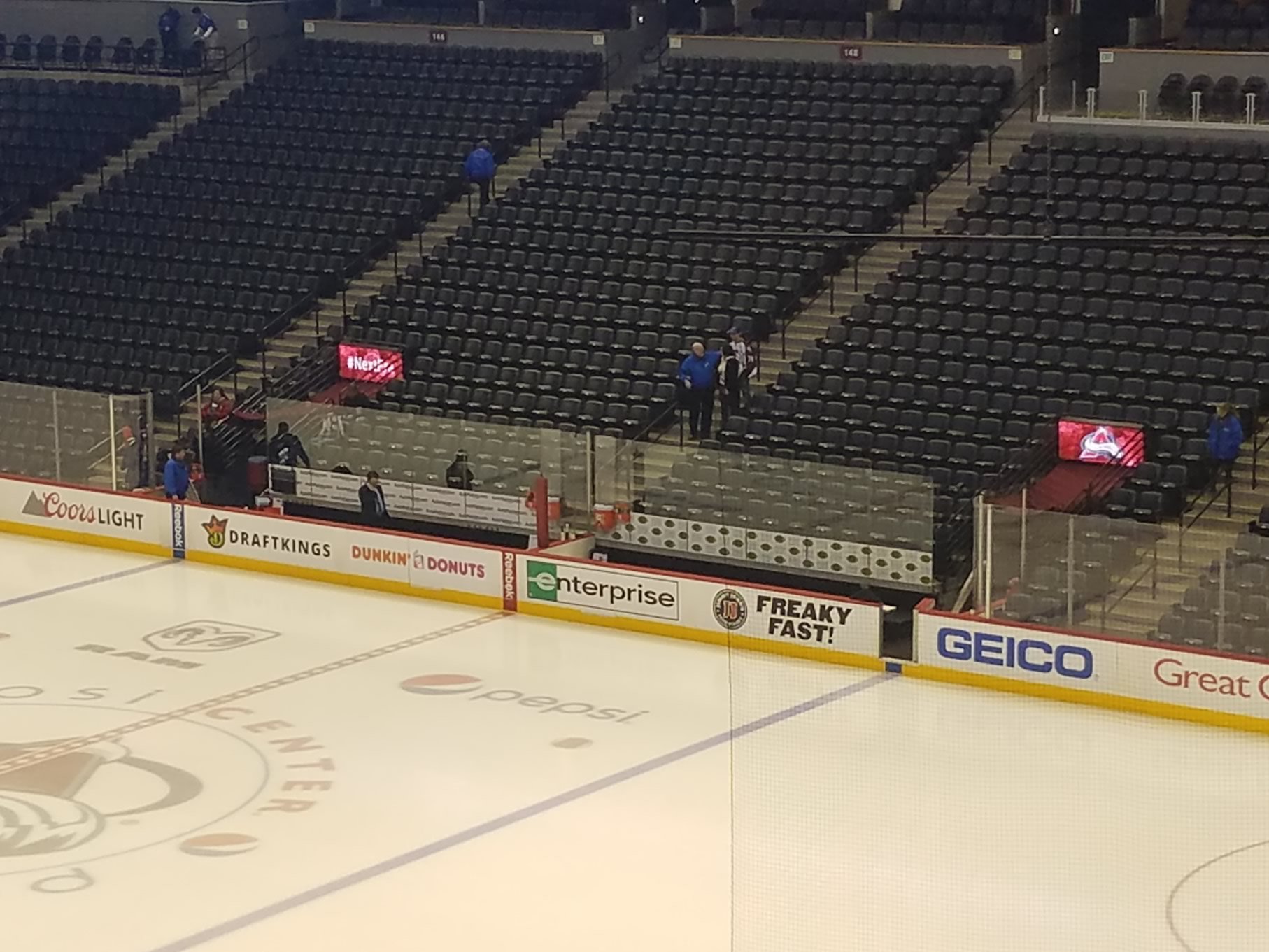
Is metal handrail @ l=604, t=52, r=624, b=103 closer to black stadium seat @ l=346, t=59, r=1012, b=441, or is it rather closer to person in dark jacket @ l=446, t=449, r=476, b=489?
Answer: black stadium seat @ l=346, t=59, r=1012, b=441

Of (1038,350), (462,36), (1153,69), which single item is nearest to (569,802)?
(1038,350)

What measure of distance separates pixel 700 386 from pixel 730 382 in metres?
0.36

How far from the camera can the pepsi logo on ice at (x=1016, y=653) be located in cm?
1586

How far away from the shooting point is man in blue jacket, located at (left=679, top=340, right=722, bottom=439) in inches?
787

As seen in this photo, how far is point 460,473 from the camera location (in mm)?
19797

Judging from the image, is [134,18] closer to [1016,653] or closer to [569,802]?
[1016,653]

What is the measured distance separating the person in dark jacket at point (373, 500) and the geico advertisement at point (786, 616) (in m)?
3.71

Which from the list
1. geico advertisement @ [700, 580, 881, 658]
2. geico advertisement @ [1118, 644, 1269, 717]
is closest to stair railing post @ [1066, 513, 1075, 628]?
geico advertisement @ [1118, 644, 1269, 717]

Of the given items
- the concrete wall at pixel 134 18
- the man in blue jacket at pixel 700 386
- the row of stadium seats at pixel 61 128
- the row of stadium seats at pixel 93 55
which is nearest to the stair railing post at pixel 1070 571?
the man in blue jacket at pixel 700 386

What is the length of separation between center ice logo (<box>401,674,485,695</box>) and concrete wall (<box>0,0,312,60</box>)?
51.6 ft

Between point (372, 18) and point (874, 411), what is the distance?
13.2 metres

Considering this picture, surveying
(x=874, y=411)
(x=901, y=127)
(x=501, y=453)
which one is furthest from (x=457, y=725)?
(x=901, y=127)

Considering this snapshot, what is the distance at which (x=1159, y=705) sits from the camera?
15.5 meters

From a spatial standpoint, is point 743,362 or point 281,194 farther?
point 281,194
